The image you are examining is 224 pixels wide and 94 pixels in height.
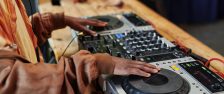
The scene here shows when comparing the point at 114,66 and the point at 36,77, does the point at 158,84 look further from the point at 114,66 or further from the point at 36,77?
the point at 36,77

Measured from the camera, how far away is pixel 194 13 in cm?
362

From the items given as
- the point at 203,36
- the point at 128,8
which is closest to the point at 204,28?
the point at 203,36

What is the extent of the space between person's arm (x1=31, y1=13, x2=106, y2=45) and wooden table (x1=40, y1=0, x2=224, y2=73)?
77 millimetres

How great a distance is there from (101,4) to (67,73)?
4.40 ft

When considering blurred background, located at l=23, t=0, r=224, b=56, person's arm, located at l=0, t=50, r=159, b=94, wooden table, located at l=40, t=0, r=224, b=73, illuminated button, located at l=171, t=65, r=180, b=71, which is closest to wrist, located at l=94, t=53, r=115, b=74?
person's arm, located at l=0, t=50, r=159, b=94

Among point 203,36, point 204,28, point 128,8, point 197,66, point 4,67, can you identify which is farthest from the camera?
point 204,28

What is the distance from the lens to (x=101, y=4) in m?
2.11

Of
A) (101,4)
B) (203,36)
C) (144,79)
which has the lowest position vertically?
(203,36)

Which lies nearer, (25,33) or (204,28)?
(25,33)

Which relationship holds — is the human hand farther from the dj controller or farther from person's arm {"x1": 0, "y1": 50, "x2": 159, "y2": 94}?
person's arm {"x1": 0, "y1": 50, "x2": 159, "y2": 94}

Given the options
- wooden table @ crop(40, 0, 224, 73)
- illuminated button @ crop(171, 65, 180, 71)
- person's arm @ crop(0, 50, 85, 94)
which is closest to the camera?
person's arm @ crop(0, 50, 85, 94)

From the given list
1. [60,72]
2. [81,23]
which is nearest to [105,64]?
[60,72]

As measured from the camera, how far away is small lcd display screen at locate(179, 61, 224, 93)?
2.94ft

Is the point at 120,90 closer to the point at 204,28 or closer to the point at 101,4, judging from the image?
the point at 101,4
